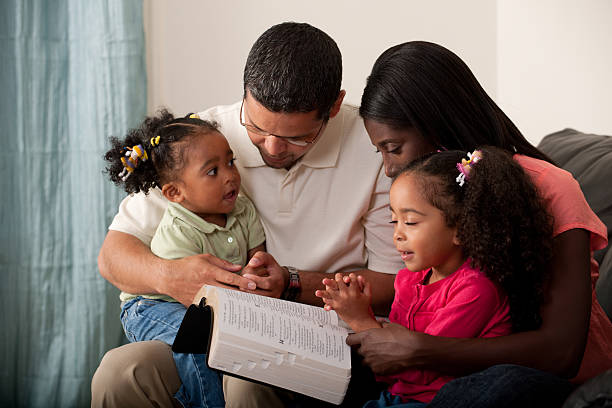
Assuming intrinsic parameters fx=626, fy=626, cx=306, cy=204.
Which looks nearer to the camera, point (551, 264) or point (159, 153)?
point (551, 264)

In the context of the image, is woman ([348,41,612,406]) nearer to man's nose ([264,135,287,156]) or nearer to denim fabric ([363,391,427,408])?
denim fabric ([363,391,427,408])

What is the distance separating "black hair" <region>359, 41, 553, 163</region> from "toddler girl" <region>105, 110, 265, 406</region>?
53 cm

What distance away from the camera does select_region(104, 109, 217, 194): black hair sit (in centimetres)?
180

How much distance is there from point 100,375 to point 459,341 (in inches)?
33.7

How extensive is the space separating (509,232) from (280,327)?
50cm

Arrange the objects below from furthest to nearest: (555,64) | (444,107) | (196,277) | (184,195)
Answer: (555,64) → (184,195) → (196,277) → (444,107)

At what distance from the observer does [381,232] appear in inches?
72.1

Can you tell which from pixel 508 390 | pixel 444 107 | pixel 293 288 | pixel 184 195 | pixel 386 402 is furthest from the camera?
pixel 184 195

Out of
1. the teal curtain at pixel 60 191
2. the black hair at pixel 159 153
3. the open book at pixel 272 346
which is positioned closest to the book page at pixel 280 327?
the open book at pixel 272 346

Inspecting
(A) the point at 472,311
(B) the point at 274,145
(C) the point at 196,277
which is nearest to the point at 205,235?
(C) the point at 196,277

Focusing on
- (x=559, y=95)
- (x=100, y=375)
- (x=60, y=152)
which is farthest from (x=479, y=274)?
(x=60, y=152)

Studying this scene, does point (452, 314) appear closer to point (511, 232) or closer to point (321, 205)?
point (511, 232)

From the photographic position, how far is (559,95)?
2.49 metres

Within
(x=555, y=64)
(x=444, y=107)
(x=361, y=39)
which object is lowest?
(x=444, y=107)
